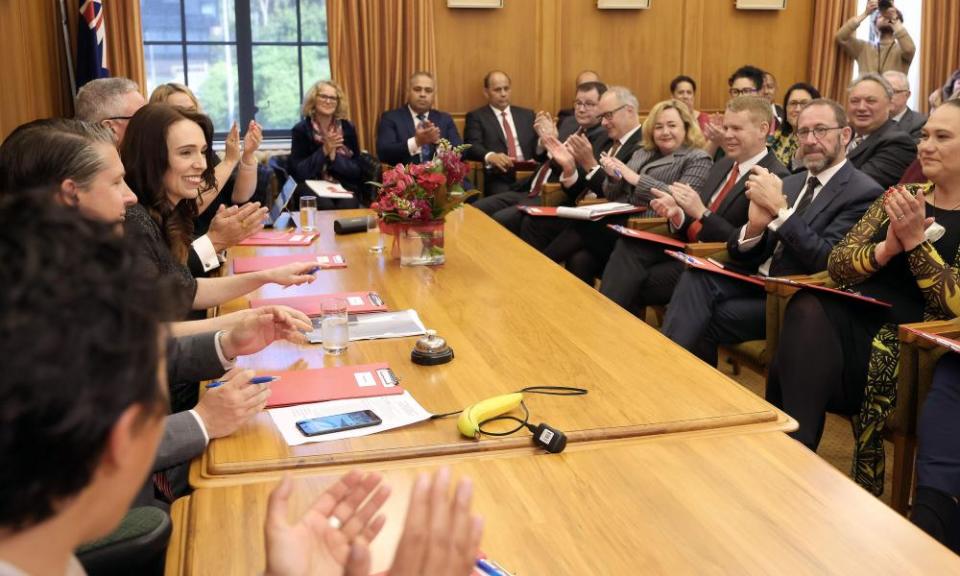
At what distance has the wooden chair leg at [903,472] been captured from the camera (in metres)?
2.78

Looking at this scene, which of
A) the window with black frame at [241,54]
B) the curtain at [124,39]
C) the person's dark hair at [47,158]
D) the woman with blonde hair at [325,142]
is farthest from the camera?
the window with black frame at [241,54]

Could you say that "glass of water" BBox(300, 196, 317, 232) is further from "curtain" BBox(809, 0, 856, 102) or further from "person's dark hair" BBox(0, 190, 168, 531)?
"curtain" BBox(809, 0, 856, 102)

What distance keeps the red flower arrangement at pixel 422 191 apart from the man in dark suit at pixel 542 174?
275 centimetres

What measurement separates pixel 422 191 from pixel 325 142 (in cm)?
347

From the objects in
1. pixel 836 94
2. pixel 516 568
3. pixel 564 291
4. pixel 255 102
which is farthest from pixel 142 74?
pixel 516 568

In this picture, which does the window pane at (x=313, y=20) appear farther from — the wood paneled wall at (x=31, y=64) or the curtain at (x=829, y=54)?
the curtain at (x=829, y=54)

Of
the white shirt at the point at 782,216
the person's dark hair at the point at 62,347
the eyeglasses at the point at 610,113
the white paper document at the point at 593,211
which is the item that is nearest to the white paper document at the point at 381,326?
the white shirt at the point at 782,216

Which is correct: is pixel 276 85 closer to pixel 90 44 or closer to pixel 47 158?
pixel 90 44

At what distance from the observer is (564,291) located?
3033 millimetres

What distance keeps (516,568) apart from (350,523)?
0.33 m

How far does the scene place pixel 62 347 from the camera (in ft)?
2.35

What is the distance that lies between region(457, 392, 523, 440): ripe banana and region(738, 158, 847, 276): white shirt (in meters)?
1.94

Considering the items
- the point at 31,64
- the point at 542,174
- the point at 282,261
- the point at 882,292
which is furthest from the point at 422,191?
the point at 31,64

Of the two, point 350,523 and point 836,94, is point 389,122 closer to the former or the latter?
point 836,94
